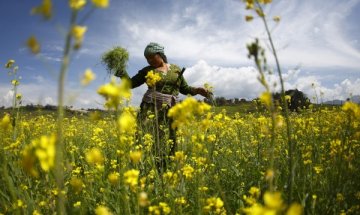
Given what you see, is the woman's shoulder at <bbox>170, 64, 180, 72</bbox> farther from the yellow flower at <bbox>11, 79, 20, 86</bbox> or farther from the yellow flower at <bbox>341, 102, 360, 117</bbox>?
the yellow flower at <bbox>341, 102, 360, 117</bbox>

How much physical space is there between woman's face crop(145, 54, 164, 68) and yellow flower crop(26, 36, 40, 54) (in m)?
3.65

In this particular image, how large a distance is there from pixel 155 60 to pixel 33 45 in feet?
12.2

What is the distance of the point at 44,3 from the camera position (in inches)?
42.2

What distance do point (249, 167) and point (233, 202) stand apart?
3.05ft

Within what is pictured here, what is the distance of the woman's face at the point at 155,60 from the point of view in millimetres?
4754

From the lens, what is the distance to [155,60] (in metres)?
4.78

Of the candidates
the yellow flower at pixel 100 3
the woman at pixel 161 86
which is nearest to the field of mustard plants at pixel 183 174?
the yellow flower at pixel 100 3

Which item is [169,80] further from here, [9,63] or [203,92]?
[9,63]

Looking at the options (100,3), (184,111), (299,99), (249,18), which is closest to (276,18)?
(249,18)

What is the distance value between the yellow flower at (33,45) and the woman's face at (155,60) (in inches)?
144

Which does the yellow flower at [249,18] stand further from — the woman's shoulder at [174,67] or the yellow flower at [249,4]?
the woman's shoulder at [174,67]

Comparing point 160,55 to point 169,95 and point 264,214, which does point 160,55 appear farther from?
point 264,214

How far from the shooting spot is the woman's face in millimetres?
4754

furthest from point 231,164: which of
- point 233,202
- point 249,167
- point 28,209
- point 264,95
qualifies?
point 264,95
